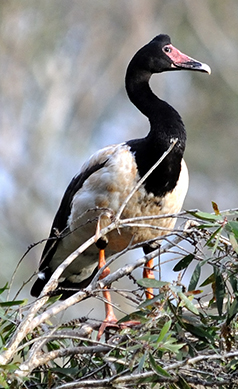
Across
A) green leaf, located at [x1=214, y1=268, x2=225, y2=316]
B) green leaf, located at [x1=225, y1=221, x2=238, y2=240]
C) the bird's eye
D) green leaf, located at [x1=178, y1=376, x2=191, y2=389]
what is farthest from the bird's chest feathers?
green leaf, located at [x1=178, y1=376, x2=191, y2=389]

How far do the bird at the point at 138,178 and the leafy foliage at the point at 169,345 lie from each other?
1.05m

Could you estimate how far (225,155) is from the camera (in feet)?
35.5

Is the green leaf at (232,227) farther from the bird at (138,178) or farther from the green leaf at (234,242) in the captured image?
the bird at (138,178)

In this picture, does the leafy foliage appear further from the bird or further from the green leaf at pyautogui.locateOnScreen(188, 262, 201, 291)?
the bird

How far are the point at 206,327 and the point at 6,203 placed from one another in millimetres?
7210

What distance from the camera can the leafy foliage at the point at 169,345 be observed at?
211 cm

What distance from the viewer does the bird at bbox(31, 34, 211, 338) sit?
12.5 feet

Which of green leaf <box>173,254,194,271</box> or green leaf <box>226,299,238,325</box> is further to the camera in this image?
green leaf <box>173,254,194,271</box>

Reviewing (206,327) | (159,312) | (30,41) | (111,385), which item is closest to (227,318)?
(206,327)

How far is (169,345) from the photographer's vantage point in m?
2.11

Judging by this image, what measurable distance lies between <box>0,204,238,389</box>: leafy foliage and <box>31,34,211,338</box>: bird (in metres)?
1.05

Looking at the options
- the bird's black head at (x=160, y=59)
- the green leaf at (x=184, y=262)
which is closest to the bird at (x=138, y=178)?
the bird's black head at (x=160, y=59)

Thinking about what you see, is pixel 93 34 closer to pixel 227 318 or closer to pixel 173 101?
pixel 173 101

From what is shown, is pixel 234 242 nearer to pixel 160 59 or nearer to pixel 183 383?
A: pixel 183 383
